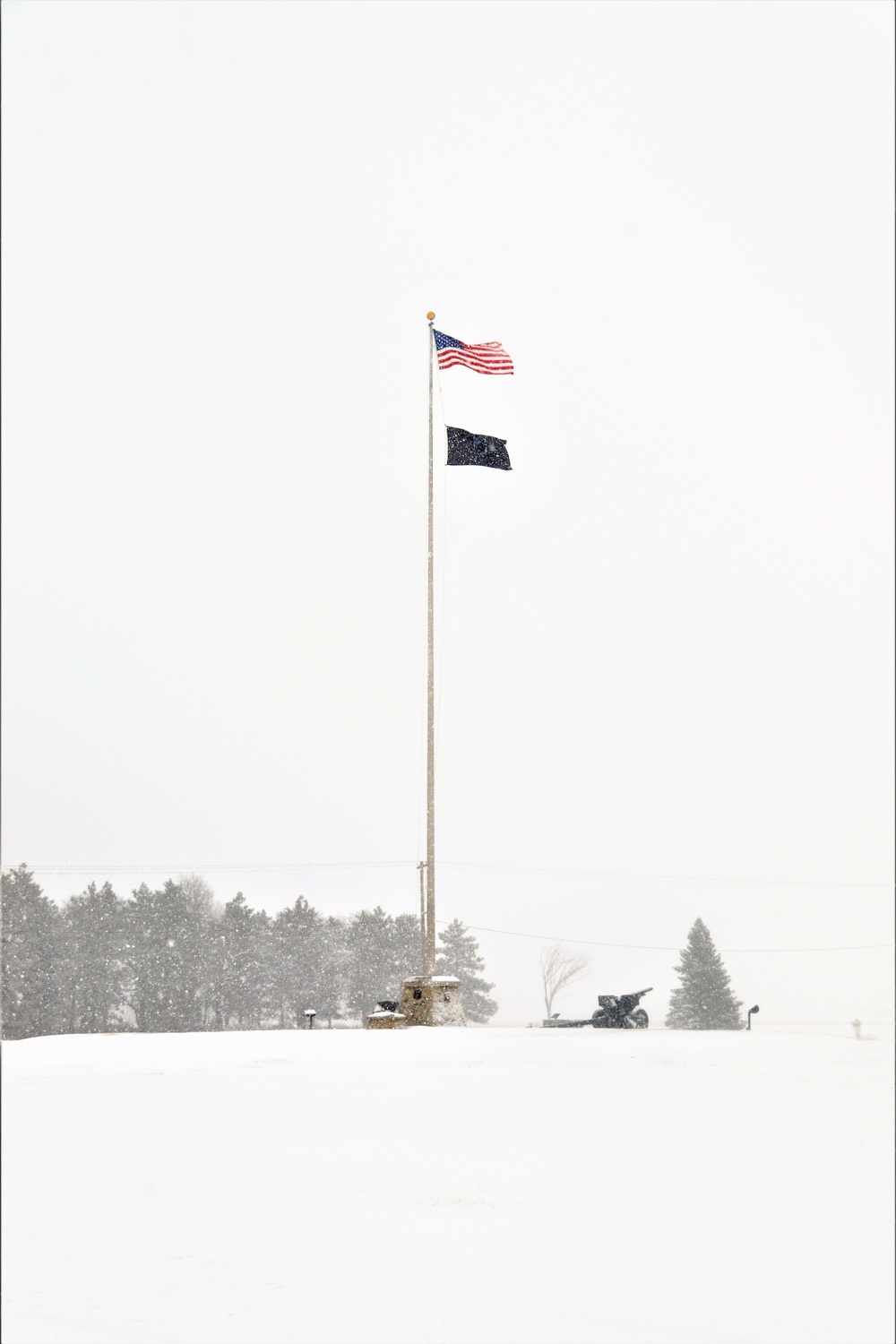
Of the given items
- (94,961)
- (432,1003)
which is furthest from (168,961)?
(432,1003)

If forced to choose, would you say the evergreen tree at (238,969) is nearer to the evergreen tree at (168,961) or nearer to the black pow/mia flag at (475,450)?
the evergreen tree at (168,961)

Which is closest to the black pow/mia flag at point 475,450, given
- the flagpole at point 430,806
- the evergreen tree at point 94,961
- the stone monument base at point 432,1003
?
the flagpole at point 430,806

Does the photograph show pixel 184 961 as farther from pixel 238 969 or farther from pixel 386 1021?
pixel 386 1021

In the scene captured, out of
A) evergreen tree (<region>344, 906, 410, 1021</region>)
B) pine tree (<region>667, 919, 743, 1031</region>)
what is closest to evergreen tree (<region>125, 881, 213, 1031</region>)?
evergreen tree (<region>344, 906, 410, 1021</region>)

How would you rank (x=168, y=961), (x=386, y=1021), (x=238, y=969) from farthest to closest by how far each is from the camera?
(x=238, y=969) < (x=168, y=961) < (x=386, y=1021)

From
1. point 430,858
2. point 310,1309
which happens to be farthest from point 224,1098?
point 430,858

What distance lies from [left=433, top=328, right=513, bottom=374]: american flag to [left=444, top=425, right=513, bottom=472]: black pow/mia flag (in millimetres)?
1118

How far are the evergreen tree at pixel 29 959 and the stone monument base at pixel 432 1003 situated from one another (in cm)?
2949

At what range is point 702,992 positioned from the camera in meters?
43.0

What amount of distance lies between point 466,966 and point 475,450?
4928 centimetres

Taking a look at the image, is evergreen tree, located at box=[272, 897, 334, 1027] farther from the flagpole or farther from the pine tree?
the flagpole

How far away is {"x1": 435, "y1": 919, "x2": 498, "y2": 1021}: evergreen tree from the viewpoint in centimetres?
6059

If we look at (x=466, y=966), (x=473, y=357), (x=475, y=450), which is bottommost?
(x=466, y=966)

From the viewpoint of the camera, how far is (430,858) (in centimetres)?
1460
